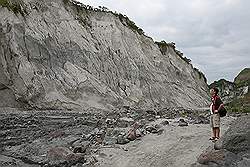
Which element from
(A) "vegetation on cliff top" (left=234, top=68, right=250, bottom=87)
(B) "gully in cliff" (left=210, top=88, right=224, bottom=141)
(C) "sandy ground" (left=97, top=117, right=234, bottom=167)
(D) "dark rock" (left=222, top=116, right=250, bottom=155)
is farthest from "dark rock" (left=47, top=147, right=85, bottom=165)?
(A) "vegetation on cliff top" (left=234, top=68, right=250, bottom=87)

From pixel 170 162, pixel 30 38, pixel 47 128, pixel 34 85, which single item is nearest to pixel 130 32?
pixel 30 38

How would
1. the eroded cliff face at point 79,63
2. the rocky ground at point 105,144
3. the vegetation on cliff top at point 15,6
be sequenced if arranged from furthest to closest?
the vegetation on cliff top at point 15,6 → the eroded cliff face at point 79,63 → the rocky ground at point 105,144

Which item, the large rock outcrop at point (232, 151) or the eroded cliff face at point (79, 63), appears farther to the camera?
the eroded cliff face at point (79, 63)

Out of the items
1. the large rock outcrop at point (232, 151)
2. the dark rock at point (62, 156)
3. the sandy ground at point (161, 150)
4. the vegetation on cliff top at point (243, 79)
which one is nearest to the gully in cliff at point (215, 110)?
the sandy ground at point (161, 150)

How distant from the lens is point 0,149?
1483cm

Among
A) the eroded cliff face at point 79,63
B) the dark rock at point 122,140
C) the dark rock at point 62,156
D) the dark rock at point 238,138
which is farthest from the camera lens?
the eroded cliff face at point 79,63

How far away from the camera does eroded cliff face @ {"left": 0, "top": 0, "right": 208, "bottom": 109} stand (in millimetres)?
28734

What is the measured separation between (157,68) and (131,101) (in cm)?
1034

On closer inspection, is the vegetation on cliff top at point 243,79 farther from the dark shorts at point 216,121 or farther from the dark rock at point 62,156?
the dark rock at point 62,156

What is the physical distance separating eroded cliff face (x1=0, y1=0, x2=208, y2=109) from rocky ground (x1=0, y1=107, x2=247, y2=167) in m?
10.9

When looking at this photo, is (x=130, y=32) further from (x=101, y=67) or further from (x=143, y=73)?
(x=101, y=67)

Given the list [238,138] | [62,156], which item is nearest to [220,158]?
[238,138]

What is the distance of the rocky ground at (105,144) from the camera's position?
11586 mm

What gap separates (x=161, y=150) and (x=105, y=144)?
81.3 inches
